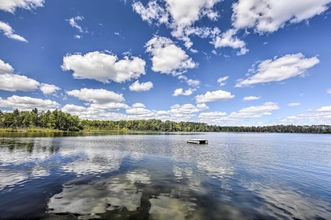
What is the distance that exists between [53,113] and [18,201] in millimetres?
163371

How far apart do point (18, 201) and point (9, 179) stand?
673cm

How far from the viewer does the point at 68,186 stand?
1453 cm

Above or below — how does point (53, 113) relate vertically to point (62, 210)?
above

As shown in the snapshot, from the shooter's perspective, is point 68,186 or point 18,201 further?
point 68,186

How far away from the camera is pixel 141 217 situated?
31.2 ft

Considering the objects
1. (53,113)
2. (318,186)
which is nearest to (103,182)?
(318,186)

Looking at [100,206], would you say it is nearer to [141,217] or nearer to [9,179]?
[141,217]

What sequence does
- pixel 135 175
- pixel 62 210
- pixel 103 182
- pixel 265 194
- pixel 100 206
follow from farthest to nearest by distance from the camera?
pixel 135 175 < pixel 103 182 < pixel 265 194 < pixel 100 206 < pixel 62 210

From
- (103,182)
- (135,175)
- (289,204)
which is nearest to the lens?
(289,204)

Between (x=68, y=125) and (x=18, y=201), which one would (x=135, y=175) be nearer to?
(x=18, y=201)

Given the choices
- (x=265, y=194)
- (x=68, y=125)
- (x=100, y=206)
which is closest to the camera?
(x=100, y=206)

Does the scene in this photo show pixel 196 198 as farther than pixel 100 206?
Yes

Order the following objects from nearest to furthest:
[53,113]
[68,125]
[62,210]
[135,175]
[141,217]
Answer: [141,217] → [62,210] → [135,175] → [53,113] → [68,125]

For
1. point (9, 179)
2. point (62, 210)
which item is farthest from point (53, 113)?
point (62, 210)
